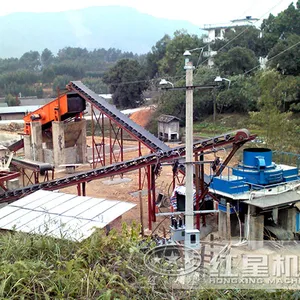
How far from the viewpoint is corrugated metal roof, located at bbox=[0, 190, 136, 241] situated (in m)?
8.73

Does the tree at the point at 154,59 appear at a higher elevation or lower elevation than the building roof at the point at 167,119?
higher

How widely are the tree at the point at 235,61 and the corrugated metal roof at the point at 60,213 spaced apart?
36532 millimetres


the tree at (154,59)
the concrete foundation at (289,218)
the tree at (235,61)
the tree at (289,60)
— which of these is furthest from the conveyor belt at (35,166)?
the tree at (154,59)

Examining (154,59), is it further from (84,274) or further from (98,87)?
(84,274)

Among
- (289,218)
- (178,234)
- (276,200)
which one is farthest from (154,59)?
(178,234)

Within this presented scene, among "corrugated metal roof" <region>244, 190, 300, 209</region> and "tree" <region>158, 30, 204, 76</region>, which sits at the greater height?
"tree" <region>158, 30, 204, 76</region>

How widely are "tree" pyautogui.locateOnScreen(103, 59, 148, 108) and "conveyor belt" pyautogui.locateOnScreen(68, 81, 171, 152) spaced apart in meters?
26.7

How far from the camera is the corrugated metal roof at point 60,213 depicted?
28.6ft

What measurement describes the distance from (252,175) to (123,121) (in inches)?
298

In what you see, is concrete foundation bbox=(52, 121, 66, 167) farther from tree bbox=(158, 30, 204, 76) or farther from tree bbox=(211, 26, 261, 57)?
tree bbox=(211, 26, 261, 57)

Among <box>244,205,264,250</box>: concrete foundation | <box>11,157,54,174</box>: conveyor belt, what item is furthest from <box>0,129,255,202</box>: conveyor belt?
<box>244,205,264,250</box>: concrete foundation

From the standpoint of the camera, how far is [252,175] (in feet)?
50.0

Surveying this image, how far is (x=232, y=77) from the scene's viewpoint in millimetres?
42531

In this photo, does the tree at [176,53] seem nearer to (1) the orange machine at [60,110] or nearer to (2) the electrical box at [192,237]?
(1) the orange machine at [60,110]
